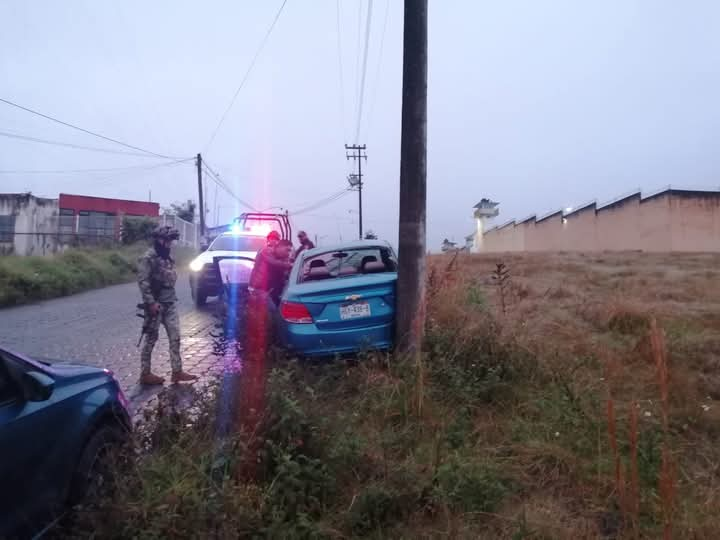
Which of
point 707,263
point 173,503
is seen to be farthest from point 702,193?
point 173,503

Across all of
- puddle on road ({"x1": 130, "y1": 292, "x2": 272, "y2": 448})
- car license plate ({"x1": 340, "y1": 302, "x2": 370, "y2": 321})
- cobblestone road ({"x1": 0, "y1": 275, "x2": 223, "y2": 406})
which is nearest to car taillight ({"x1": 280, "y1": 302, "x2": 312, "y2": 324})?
puddle on road ({"x1": 130, "y1": 292, "x2": 272, "y2": 448})

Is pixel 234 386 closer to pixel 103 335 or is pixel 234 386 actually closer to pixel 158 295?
pixel 158 295

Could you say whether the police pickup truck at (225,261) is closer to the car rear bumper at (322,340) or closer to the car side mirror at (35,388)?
the car rear bumper at (322,340)

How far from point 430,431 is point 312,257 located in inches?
121

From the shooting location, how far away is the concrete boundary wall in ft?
101

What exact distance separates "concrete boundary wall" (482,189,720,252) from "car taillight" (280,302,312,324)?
3065 cm

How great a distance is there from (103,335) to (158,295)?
12.3 ft

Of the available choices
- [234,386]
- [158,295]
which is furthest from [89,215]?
[234,386]

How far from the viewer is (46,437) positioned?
274 cm

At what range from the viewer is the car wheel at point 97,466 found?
3008 mm

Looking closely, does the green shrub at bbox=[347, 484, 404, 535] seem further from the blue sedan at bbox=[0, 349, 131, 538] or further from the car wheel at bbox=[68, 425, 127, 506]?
the blue sedan at bbox=[0, 349, 131, 538]

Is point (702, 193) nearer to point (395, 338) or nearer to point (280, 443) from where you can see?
point (395, 338)

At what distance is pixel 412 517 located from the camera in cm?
303

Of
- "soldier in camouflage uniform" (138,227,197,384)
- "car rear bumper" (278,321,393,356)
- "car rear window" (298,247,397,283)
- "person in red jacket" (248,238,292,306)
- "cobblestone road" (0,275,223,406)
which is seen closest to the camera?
"car rear bumper" (278,321,393,356)
